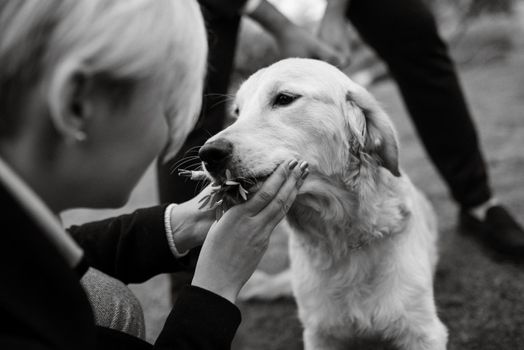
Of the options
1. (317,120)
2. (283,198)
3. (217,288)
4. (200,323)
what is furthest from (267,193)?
(317,120)

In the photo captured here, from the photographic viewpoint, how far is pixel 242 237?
129 cm

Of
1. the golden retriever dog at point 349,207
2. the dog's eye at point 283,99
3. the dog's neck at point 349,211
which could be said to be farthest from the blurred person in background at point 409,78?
the dog's neck at point 349,211

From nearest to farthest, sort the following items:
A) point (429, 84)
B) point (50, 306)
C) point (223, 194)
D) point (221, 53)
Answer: point (50, 306), point (223, 194), point (221, 53), point (429, 84)

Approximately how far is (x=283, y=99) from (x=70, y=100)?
1.04 metres

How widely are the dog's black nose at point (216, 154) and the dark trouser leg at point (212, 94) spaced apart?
0.70 meters

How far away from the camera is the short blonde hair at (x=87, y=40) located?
78 centimetres

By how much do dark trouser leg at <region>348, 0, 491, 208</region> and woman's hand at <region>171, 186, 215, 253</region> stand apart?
4.82 ft

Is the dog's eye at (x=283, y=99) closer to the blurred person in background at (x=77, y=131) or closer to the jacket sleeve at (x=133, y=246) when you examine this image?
the jacket sleeve at (x=133, y=246)

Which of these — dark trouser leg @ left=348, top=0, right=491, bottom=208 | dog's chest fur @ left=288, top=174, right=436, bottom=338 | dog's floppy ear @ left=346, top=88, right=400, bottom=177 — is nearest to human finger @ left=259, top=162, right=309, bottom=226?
dog's chest fur @ left=288, top=174, right=436, bottom=338

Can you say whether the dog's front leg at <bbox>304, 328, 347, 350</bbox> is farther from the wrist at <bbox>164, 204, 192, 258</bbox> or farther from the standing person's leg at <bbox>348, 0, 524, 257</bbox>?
the standing person's leg at <bbox>348, 0, 524, 257</bbox>

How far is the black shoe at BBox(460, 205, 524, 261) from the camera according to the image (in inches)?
102

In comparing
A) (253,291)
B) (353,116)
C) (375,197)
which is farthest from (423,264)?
(253,291)

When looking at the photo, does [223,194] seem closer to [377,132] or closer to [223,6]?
[377,132]

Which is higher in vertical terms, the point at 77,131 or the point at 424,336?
the point at 77,131
